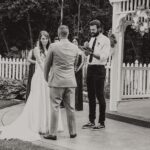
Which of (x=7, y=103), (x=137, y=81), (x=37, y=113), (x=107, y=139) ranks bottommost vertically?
(x=107, y=139)

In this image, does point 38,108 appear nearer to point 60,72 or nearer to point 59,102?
point 59,102

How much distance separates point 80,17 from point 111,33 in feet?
61.9

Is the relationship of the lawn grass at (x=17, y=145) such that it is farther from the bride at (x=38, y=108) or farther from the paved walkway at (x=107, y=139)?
the bride at (x=38, y=108)

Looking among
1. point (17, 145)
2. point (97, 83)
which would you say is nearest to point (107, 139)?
point (97, 83)

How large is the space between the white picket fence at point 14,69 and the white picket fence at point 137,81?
5466 millimetres

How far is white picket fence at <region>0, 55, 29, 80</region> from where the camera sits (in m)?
20.4

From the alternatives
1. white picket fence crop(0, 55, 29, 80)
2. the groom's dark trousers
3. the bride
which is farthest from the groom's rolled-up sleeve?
white picket fence crop(0, 55, 29, 80)

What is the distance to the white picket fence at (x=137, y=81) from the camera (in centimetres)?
1597

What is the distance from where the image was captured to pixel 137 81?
15891 mm

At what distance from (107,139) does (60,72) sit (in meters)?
1.61

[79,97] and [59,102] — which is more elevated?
[59,102]

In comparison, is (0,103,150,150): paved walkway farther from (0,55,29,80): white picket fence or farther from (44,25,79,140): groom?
(0,55,29,80): white picket fence

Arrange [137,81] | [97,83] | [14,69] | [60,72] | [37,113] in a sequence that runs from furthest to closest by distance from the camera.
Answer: [14,69] → [137,81] → [97,83] → [37,113] → [60,72]

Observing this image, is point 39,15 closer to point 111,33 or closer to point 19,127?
point 111,33
